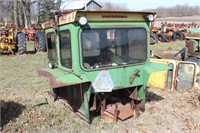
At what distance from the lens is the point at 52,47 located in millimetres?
5129

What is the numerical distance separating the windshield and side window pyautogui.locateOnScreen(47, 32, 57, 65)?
3.47 ft

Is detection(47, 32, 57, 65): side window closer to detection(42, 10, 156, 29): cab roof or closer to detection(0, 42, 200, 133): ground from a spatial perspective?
detection(42, 10, 156, 29): cab roof

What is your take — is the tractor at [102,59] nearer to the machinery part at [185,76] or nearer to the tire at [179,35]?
the machinery part at [185,76]

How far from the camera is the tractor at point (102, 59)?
3.99m

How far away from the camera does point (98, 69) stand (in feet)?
13.5

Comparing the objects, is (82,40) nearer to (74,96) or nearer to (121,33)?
(121,33)

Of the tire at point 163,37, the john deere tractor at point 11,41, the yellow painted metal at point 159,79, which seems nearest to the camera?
the yellow painted metal at point 159,79

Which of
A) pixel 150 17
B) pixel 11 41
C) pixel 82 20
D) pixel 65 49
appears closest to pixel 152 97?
pixel 150 17

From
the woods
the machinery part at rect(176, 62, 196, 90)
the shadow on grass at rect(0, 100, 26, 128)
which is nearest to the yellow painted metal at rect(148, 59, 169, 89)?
the machinery part at rect(176, 62, 196, 90)

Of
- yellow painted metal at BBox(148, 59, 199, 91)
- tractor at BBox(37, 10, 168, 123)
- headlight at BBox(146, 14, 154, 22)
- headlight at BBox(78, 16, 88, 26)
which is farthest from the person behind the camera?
yellow painted metal at BBox(148, 59, 199, 91)

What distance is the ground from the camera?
4.23m

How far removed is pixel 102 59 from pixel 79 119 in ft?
3.75

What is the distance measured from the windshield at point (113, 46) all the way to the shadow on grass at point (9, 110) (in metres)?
1.72

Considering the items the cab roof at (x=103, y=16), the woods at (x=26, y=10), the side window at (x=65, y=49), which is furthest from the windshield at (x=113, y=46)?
the woods at (x=26, y=10)
